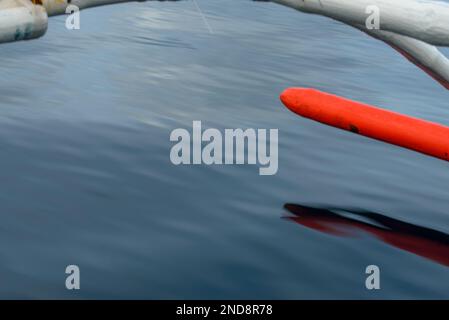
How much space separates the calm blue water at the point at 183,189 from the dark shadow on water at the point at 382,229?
172 mm

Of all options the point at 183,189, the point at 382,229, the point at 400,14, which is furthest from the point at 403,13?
the point at 183,189

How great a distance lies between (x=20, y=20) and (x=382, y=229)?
10418 millimetres

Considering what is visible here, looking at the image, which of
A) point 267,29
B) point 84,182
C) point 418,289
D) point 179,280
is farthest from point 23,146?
point 267,29

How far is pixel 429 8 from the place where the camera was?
1117 centimetres

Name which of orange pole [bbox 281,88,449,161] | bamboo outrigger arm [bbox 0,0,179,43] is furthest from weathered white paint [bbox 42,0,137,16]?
orange pole [bbox 281,88,449,161]

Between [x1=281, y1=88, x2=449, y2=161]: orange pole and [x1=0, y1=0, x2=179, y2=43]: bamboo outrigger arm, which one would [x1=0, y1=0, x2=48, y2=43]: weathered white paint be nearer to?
[x1=0, y1=0, x2=179, y2=43]: bamboo outrigger arm

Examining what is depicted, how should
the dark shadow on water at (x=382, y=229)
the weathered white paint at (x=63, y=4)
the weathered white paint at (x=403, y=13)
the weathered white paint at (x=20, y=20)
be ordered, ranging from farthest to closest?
the dark shadow on water at (x=382, y=229) → the weathered white paint at (x=403, y=13) → the weathered white paint at (x=63, y=4) → the weathered white paint at (x=20, y=20)

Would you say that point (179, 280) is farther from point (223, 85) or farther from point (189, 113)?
point (223, 85)

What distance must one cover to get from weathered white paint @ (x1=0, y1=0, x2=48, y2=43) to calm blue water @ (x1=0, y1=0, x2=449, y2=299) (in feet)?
16.6

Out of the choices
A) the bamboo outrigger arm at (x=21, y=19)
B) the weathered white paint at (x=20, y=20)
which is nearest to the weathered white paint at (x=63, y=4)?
the bamboo outrigger arm at (x=21, y=19)

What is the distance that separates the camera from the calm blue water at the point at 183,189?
14.0 meters

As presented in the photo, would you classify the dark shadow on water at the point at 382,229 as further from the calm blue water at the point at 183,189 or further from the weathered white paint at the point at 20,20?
the weathered white paint at the point at 20,20

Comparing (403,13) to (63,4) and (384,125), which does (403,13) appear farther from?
(384,125)
